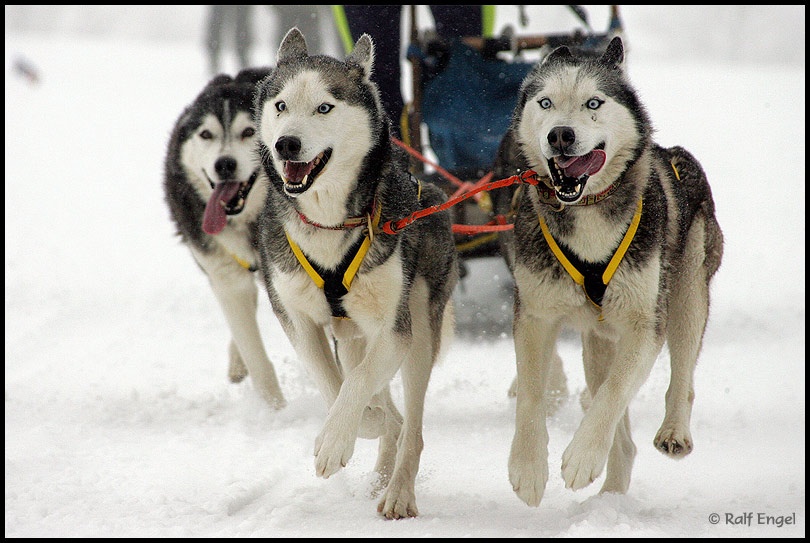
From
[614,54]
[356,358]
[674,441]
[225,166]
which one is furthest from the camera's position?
[225,166]

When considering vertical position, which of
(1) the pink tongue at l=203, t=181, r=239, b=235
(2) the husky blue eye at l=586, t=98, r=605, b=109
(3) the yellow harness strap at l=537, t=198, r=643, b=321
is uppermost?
(2) the husky blue eye at l=586, t=98, r=605, b=109

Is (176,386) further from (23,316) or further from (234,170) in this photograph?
(23,316)

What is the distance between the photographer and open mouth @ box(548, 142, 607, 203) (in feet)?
5.96

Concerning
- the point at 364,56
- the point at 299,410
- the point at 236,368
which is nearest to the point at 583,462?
the point at 364,56

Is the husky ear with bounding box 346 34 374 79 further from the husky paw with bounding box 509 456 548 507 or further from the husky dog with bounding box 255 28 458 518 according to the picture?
the husky paw with bounding box 509 456 548 507

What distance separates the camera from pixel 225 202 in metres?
2.74

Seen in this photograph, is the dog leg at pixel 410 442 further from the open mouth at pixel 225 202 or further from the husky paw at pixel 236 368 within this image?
the husky paw at pixel 236 368

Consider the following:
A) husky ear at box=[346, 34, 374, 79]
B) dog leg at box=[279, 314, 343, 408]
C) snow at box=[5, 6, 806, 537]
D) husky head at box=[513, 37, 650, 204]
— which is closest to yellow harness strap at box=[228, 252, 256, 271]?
snow at box=[5, 6, 806, 537]

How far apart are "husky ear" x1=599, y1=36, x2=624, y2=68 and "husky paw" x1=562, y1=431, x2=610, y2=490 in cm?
94

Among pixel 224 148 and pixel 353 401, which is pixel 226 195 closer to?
pixel 224 148

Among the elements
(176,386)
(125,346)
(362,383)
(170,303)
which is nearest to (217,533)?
(362,383)

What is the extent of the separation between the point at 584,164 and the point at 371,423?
851 millimetres

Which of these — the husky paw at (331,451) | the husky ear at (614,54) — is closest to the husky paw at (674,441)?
the husky paw at (331,451)

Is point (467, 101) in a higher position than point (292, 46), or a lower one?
lower
